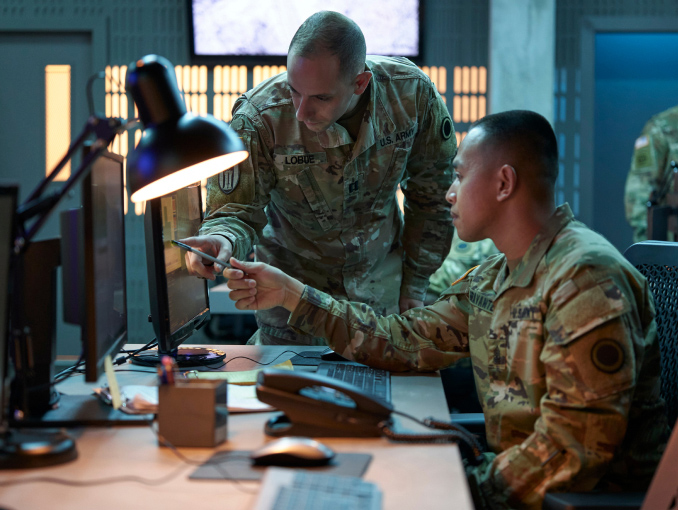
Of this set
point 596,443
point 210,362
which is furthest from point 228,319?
point 596,443

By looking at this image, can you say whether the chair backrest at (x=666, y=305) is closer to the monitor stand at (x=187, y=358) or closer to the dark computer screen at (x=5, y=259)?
the monitor stand at (x=187, y=358)

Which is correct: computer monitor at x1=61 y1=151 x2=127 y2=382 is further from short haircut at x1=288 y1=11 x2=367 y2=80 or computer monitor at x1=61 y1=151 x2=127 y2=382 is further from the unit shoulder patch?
the unit shoulder patch

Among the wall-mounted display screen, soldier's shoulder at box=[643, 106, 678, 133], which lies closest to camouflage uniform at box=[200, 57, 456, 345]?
the wall-mounted display screen

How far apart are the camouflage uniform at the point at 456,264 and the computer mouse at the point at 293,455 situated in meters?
2.38

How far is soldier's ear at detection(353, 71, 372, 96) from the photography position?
6.02 ft

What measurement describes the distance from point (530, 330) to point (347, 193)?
0.87 metres

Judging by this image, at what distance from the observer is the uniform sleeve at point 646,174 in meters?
3.82

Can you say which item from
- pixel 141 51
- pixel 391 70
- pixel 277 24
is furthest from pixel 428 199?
pixel 141 51

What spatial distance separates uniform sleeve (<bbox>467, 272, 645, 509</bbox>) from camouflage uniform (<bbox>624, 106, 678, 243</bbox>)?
3.00 m

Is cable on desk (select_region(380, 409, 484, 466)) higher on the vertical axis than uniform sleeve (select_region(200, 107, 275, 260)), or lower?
lower

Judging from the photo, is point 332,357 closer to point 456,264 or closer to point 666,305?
point 666,305

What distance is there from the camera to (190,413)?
3.33ft

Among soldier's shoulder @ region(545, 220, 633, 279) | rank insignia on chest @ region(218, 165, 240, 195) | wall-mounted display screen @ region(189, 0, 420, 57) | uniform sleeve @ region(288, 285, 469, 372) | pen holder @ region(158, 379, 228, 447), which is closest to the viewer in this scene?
pen holder @ region(158, 379, 228, 447)

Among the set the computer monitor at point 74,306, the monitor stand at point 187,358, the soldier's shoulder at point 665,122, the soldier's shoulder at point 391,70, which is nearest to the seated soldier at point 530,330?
the monitor stand at point 187,358
